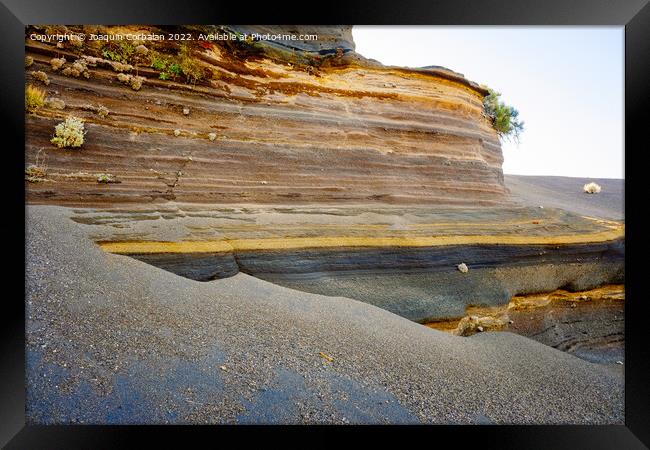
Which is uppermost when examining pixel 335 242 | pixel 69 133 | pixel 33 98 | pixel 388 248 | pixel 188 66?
pixel 188 66

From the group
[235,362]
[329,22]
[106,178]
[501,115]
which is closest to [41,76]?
[106,178]

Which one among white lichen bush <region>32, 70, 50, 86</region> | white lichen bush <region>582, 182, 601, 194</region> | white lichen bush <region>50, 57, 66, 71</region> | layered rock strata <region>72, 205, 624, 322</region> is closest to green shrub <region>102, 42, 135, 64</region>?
white lichen bush <region>50, 57, 66, 71</region>

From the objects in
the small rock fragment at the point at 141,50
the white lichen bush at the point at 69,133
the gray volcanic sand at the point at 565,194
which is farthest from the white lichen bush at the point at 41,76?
the gray volcanic sand at the point at 565,194

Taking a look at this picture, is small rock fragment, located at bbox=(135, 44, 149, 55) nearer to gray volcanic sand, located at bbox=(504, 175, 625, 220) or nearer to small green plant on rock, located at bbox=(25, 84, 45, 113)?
small green plant on rock, located at bbox=(25, 84, 45, 113)

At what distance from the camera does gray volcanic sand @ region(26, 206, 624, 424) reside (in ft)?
8.39

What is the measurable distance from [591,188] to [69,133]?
5.46 meters

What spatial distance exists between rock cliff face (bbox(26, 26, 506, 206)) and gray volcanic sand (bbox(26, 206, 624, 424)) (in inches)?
31.8

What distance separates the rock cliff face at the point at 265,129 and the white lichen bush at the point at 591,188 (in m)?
0.89

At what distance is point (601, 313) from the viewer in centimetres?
349

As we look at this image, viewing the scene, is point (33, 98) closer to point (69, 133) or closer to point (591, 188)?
point (69, 133)

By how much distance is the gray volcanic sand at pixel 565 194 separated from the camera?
3.47m

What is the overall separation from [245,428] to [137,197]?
2.51m

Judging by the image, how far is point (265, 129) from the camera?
13.6ft
